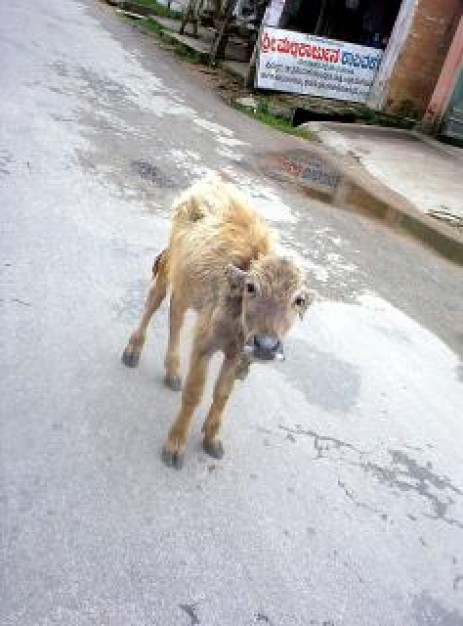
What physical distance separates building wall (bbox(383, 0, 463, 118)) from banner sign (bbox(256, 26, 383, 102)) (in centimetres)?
63

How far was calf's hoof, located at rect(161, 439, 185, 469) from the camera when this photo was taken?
4.47 m

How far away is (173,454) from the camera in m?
4.48

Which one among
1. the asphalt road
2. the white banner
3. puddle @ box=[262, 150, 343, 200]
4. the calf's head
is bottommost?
the asphalt road

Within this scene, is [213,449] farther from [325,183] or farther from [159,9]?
[159,9]

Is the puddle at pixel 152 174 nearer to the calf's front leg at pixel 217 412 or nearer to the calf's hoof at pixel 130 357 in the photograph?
the calf's hoof at pixel 130 357

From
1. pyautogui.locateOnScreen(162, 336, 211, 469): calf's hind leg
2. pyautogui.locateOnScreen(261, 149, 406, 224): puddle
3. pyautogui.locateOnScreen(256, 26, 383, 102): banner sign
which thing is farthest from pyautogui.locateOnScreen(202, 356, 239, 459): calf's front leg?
pyautogui.locateOnScreen(256, 26, 383, 102): banner sign

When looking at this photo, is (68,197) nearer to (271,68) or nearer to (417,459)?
(417,459)

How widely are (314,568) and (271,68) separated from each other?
594 inches

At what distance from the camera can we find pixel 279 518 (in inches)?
171

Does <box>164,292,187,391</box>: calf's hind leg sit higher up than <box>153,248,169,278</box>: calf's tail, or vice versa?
<box>153,248,169,278</box>: calf's tail

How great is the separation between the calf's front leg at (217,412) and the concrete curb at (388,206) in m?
6.90

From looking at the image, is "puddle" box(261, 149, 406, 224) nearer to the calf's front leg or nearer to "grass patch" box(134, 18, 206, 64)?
the calf's front leg

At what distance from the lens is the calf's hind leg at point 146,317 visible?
210 inches

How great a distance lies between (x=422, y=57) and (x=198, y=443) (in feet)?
52.7
